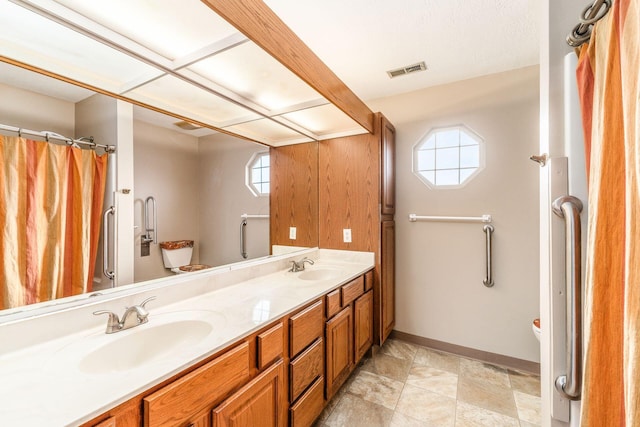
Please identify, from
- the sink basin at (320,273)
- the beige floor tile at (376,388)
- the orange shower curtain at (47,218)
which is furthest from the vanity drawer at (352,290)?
the orange shower curtain at (47,218)

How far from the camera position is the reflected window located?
6.41ft

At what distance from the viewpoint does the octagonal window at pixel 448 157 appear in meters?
2.32

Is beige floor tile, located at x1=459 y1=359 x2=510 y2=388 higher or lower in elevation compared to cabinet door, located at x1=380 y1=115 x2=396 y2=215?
lower

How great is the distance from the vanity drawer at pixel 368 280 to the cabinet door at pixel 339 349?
35 centimetres

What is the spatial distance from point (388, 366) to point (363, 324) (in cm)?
46

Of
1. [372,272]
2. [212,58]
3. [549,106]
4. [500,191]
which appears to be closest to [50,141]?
[212,58]

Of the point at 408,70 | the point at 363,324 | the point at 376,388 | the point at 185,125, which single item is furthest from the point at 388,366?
the point at 408,70

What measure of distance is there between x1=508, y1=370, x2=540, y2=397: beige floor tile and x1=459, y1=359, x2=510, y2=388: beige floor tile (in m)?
0.04

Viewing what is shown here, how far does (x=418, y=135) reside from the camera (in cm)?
252

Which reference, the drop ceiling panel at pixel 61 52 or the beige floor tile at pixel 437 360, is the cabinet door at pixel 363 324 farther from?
the drop ceiling panel at pixel 61 52

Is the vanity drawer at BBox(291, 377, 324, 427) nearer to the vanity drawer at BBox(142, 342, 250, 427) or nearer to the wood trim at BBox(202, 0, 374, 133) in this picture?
the vanity drawer at BBox(142, 342, 250, 427)

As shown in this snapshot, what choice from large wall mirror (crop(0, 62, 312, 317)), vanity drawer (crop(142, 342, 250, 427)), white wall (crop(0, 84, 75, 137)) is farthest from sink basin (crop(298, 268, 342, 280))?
white wall (crop(0, 84, 75, 137))

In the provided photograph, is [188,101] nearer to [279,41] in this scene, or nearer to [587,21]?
[279,41]

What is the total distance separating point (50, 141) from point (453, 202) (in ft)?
8.64
